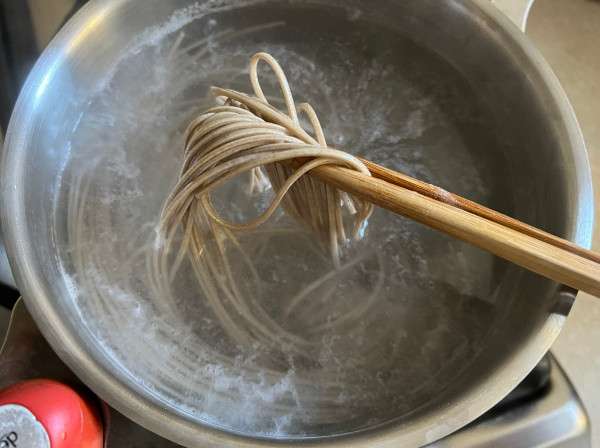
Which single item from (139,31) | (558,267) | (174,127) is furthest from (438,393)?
(139,31)

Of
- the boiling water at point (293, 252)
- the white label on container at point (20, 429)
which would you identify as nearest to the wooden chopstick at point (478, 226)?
the boiling water at point (293, 252)

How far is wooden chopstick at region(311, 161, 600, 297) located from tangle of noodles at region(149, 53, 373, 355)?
0.03m

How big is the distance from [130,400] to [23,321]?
0.76 ft

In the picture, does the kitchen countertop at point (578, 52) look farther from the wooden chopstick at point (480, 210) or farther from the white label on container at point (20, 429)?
the white label on container at point (20, 429)

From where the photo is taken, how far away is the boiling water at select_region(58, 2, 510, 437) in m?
0.83

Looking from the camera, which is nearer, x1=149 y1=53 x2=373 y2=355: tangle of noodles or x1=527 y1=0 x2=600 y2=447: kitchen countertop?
x1=149 y1=53 x2=373 y2=355: tangle of noodles

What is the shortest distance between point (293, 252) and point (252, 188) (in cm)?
11

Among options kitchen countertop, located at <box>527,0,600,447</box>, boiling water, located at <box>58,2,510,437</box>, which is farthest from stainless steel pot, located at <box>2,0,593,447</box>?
kitchen countertop, located at <box>527,0,600,447</box>

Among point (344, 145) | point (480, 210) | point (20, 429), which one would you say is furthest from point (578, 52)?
point (20, 429)

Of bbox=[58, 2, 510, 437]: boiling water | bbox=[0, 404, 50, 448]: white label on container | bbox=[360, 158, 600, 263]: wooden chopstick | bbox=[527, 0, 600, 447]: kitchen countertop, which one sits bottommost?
bbox=[0, 404, 50, 448]: white label on container

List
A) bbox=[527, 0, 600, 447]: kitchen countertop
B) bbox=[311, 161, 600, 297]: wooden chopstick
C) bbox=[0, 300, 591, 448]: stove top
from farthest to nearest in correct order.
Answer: bbox=[527, 0, 600, 447]: kitchen countertop, bbox=[0, 300, 591, 448]: stove top, bbox=[311, 161, 600, 297]: wooden chopstick

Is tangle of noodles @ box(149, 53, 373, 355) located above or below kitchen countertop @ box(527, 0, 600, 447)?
below

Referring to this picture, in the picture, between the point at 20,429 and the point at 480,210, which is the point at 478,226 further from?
the point at 20,429

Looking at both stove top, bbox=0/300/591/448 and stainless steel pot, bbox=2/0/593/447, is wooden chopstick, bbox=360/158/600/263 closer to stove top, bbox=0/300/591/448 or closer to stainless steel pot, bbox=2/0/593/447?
stainless steel pot, bbox=2/0/593/447
